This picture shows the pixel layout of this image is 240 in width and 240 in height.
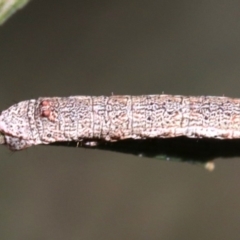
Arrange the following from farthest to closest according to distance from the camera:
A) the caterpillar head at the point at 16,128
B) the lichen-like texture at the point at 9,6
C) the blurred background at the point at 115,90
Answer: the blurred background at the point at 115,90, the caterpillar head at the point at 16,128, the lichen-like texture at the point at 9,6

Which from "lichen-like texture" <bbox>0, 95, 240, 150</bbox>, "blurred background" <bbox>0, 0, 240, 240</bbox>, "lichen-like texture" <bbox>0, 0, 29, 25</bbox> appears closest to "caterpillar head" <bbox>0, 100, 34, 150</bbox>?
"lichen-like texture" <bbox>0, 95, 240, 150</bbox>

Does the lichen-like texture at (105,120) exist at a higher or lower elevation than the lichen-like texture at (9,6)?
lower

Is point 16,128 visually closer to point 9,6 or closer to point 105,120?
point 105,120

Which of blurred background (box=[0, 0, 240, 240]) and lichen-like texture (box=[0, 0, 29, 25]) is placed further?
blurred background (box=[0, 0, 240, 240])

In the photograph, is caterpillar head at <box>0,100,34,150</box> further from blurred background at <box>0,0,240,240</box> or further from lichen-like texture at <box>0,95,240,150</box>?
blurred background at <box>0,0,240,240</box>

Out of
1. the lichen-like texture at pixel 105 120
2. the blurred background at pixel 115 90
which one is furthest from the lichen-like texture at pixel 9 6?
the blurred background at pixel 115 90

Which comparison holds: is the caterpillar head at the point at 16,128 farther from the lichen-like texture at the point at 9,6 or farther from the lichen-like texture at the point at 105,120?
the lichen-like texture at the point at 9,6
